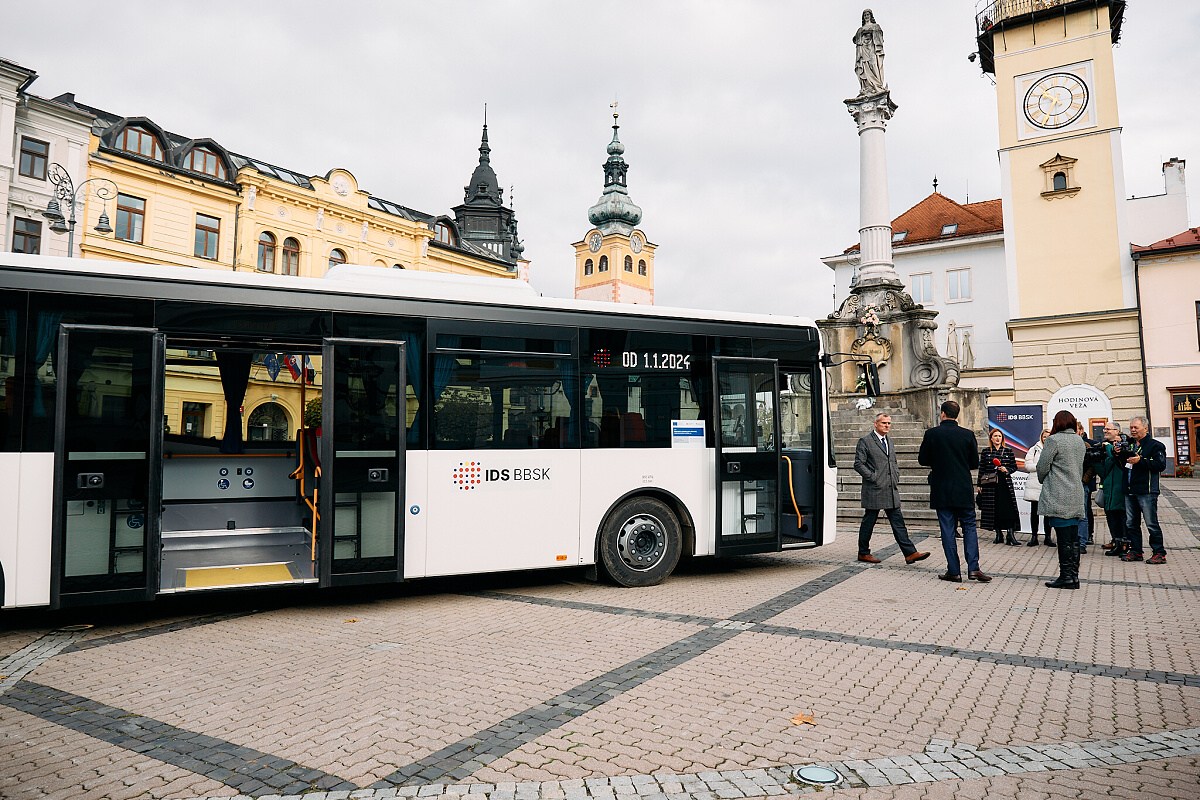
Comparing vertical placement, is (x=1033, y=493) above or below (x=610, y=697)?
above

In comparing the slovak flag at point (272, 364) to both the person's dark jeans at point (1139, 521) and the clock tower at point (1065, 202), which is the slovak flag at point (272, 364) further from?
the clock tower at point (1065, 202)

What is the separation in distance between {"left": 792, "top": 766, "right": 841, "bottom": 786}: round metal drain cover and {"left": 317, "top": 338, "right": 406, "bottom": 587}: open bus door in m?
4.57

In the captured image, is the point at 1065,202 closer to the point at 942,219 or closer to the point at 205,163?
the point at 942,219

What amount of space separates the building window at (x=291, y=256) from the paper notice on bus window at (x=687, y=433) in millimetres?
29791

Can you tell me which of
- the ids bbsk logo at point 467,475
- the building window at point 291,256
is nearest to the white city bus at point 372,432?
the ids bbsk logo at point 467,475

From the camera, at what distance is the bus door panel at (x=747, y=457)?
9.02 metres

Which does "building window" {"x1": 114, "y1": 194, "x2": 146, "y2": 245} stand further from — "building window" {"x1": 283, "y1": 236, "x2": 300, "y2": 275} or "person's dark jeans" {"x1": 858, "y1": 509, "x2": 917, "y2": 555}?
"person's dark jeans" {"x1": 858, "y1": 509, "x2": 917, "y2": 555}

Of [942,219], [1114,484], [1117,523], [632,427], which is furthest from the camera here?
[942,219]

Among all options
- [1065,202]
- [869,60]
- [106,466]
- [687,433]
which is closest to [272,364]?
[106,466]

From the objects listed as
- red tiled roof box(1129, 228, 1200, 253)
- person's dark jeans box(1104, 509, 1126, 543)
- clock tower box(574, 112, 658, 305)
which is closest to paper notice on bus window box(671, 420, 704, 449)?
person's dark jeans box(1104, 509, 1126, 543)

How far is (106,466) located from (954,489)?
8.45m

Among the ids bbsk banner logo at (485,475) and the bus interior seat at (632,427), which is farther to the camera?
the bus interior seat at (632,427)

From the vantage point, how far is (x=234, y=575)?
7285 mm

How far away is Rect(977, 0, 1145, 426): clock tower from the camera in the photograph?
3192 cm
